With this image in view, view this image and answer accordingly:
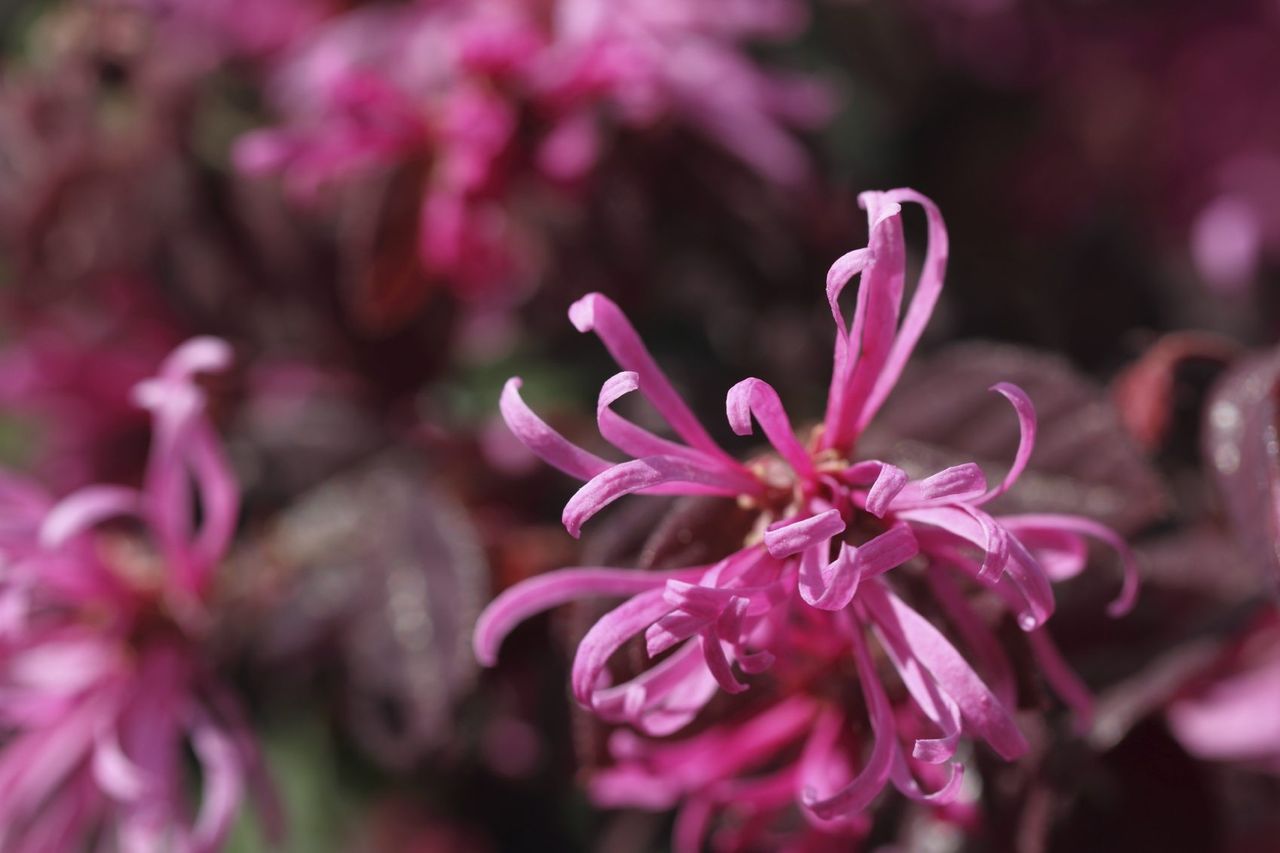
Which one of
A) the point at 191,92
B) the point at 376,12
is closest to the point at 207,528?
the point at 191,92

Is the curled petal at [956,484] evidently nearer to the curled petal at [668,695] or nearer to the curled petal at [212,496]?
the curled petal at [668,695]

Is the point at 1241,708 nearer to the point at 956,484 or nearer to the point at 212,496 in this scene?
the point at 956,484

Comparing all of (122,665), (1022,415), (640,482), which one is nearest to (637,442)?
(640,482)

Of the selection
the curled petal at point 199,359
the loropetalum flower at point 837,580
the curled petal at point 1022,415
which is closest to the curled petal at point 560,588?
the loropetalum flower at point 837,580

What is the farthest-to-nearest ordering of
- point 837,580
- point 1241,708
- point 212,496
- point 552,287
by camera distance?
point 552,287
point 212,496
point 1241,708
point 837,580

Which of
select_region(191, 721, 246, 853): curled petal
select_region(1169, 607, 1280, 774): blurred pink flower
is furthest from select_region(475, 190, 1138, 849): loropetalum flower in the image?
select_region(191, 721, 246, 853): curled petal
